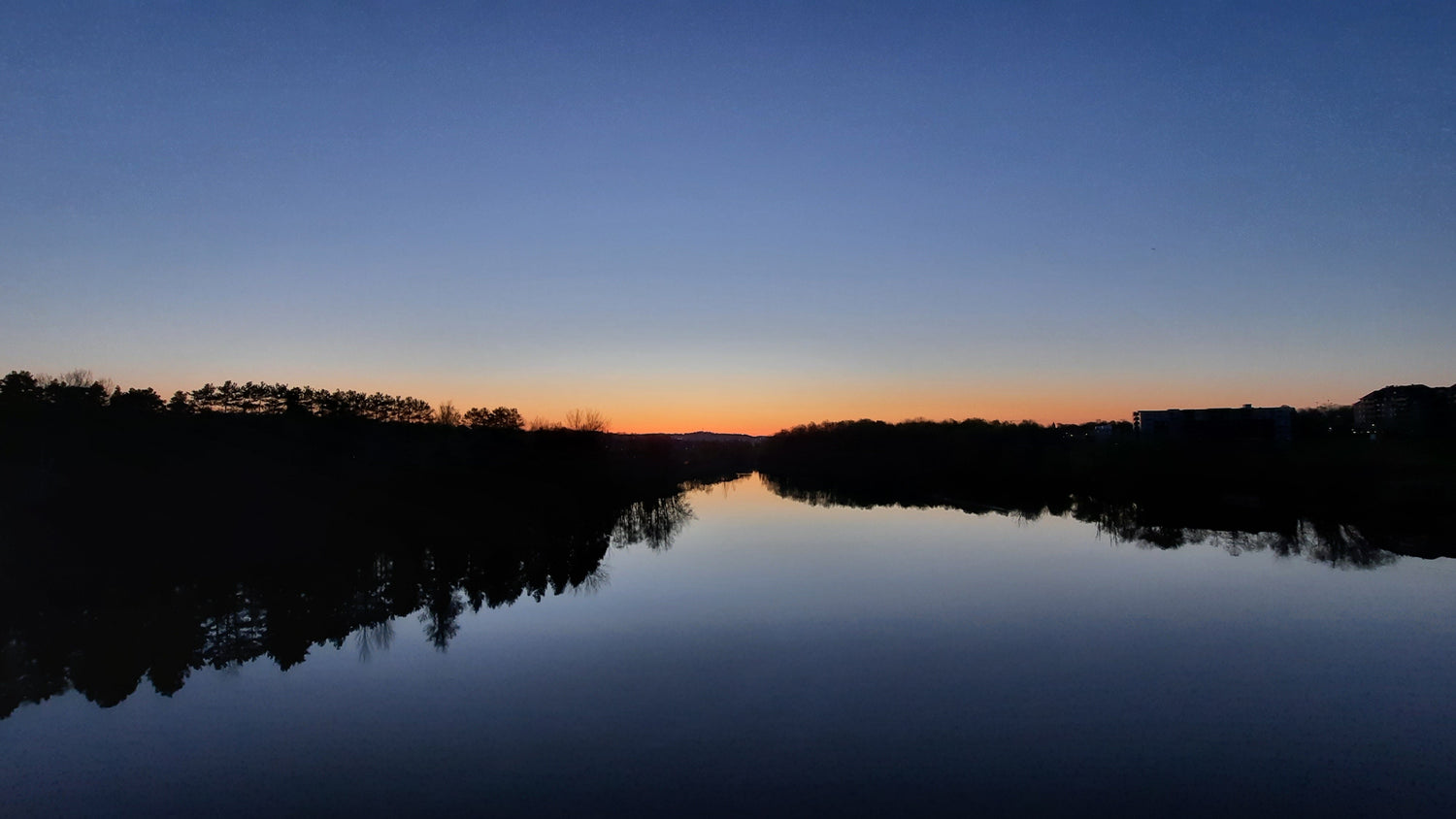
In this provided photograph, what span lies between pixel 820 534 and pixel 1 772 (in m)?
26.3

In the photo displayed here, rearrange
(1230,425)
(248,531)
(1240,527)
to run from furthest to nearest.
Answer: (1230,425) < (1240,527) < (248,531)

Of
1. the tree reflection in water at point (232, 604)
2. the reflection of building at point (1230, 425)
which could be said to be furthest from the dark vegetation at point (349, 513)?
the reflection of building at point (1230, 425)

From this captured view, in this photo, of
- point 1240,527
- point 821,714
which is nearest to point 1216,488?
point 1240,527

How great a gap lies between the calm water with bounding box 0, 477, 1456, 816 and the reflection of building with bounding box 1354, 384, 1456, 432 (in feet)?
128

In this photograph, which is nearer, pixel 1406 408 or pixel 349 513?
pixel 349 513

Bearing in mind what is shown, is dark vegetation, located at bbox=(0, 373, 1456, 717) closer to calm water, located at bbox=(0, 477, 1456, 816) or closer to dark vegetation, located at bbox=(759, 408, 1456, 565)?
dark vegetation, located at bbox=(759, 408, 1456, 565)

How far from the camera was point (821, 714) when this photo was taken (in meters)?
10.4

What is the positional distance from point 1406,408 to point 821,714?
85.9 meters

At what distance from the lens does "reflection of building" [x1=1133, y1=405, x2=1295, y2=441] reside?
56.9m

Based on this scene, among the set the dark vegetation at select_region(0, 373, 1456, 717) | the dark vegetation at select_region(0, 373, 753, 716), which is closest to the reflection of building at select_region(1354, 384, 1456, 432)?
the dark vegetation at select_region(0, 373, 1456, 717)

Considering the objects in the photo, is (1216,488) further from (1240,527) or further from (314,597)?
(314,597)

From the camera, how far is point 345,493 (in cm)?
3162

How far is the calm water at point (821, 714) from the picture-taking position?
26.9 feet

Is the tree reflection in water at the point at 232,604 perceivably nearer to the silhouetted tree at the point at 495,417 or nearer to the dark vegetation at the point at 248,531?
the dark vegetation at the point at 248,531
